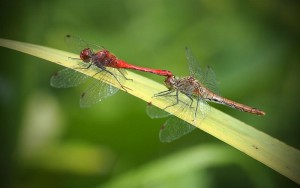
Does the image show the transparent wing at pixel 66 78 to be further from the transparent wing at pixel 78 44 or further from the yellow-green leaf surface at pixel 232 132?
the yellow-green leaf surface at pixel 232 132

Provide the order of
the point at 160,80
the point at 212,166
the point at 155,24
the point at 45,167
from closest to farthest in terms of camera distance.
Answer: the point at 45,167, the point at 212,166, the point at 160,80, the point at 155,24

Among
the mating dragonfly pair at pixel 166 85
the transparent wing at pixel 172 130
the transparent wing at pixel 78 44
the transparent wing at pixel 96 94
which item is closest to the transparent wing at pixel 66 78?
the mating dragonfly pair at pixel 166 85

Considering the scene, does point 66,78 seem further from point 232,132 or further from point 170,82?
point 232,132

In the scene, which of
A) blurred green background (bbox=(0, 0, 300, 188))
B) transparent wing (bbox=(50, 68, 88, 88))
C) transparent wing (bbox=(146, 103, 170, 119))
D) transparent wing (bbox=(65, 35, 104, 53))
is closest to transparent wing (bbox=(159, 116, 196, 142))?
transparent wing (bbox=(146, 103, 170, 119))

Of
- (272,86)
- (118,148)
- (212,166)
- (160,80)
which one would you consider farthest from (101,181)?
(272,86)

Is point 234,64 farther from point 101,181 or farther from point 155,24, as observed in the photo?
point 101,181
